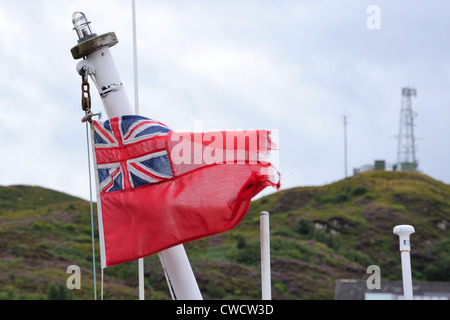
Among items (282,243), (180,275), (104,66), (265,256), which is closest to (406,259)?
(265,256)

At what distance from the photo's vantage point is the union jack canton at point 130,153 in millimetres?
5793

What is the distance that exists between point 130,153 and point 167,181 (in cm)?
36

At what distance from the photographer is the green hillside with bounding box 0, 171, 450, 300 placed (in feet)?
147

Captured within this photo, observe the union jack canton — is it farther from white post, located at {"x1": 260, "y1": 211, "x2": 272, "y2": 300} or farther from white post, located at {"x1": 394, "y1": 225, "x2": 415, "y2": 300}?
white post, located at {"x1": 394, "y1": 225, "x2": 415, "y2": 300}

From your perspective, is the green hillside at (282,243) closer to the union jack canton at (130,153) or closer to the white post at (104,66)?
the union jack canton at (130,153)

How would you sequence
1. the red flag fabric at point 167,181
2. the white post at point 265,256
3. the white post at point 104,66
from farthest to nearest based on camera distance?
1. the white post at point 104,66
2. the red flag fabric at point 167,181
3. the white post at point 265,256

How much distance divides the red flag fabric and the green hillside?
33158 mm

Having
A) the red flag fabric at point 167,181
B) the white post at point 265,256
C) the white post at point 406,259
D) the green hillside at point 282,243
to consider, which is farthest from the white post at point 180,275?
the green hillside at point 282,243

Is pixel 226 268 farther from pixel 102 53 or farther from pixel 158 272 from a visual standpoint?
pixel 102 53

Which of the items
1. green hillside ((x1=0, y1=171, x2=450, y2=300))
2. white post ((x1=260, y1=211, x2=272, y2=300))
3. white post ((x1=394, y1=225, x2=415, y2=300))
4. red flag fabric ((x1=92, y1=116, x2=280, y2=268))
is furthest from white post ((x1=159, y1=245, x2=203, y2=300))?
green hillside ((x1=0, y1=171, x2=450, y2=300))

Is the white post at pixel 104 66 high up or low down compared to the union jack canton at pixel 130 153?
up

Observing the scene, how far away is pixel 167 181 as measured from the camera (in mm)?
5781
